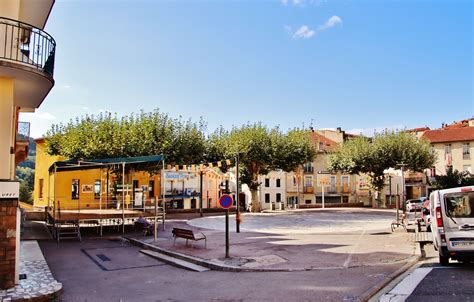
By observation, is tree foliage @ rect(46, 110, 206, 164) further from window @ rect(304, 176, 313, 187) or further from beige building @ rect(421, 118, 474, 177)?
beige building @ rect(421, 118, 474, 177)

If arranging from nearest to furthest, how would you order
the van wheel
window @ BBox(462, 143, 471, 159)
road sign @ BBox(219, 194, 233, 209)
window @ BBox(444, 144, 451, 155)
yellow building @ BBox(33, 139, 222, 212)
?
1. the van wheel
2. road sign @ BBox(219, 194, 233, 209)
3. yellow building @ BBox(33, 139, 222, 212)
4. window @ BBox(462, 143, 471, 159)
5. window @ BBox(444, 144, 451, 155)

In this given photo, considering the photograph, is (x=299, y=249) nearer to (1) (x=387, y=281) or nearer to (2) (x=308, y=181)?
(1) (x=387, y=281)

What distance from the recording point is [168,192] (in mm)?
46812

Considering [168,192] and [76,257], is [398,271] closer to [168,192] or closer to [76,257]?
[76,257]

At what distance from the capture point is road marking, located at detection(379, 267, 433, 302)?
722cm

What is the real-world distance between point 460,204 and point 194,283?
6.84 metres

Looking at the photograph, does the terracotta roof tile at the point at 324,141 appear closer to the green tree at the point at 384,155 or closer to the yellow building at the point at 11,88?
the green tree at the point at 384,155

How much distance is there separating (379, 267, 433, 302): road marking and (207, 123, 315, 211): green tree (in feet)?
74.6

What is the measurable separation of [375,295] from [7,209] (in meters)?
7.80

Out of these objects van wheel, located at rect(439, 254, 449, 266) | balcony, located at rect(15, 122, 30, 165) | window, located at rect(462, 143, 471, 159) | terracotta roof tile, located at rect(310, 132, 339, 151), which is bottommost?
van wheel, located at rect(439, 254, 449, 266)

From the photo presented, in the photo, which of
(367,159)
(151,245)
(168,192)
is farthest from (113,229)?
(367,159)

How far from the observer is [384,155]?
4003cm

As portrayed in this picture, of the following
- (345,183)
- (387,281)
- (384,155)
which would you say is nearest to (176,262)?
(387,281)

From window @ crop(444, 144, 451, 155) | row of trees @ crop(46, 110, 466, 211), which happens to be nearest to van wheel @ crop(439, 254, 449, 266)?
row of trees @ crop(46, 110, 466, 211)
